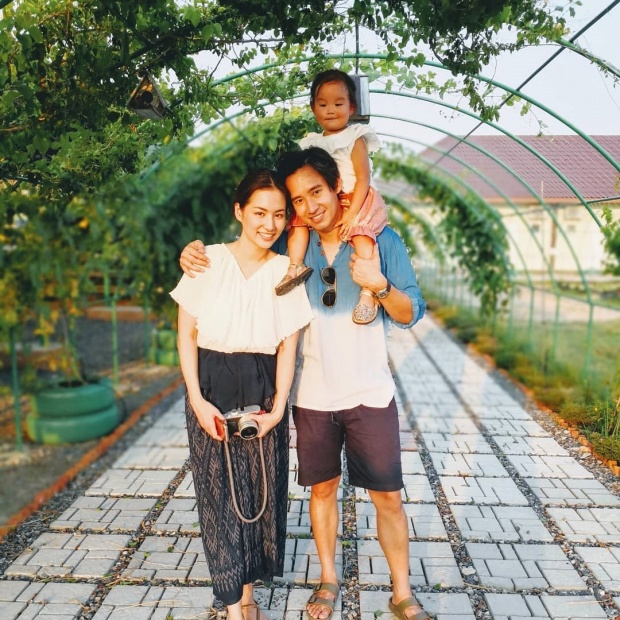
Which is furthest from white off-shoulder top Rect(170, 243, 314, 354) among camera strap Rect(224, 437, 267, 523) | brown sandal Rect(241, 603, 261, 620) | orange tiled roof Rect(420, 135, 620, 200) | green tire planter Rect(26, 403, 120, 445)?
green tire planter Rect(26, 403, 120, 445)

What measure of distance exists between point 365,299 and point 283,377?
1.38 ft

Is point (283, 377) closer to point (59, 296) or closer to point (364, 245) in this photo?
point (364, 245)

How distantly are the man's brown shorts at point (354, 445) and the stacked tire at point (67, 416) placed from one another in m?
3.58

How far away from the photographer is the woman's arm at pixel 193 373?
7.75ft

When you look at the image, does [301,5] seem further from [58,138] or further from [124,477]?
[124,477]

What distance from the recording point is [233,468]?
243cm

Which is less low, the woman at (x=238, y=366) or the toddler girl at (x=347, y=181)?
the toddler girl at (x=347, y=181)

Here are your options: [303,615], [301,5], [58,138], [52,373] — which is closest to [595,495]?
[303,615]

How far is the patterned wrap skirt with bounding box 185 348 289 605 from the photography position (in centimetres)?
241

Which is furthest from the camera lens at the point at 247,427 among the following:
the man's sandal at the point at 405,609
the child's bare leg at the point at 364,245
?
the man's sandal at the point at 405,609

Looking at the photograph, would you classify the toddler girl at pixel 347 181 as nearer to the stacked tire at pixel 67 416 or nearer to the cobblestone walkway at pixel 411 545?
the cobblestone walkway at pixel 411 545

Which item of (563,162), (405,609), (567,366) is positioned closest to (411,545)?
(405,609)

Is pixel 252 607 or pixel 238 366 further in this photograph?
pixel 252 607

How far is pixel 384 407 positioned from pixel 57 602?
1685 mm
